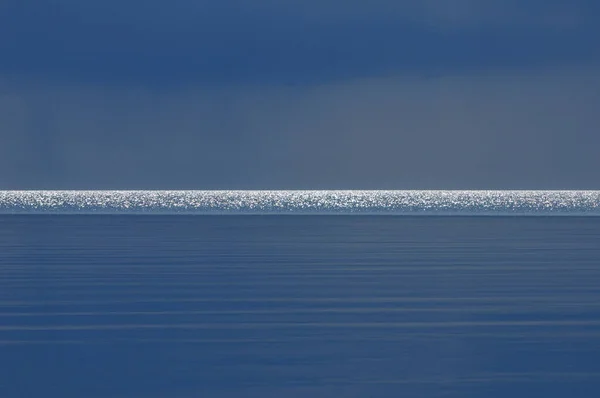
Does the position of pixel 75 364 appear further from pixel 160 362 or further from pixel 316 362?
pixel 316 362

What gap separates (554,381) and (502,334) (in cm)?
292

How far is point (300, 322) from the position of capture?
15352 millimetres

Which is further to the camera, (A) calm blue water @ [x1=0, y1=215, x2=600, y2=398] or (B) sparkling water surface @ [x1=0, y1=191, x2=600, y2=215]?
(B) sparkling water surface @ [x1=0, y1=191, x2=600, y2=215]

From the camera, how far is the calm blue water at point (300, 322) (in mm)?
11438

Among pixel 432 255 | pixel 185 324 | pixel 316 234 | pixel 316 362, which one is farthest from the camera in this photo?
pixel 316 234

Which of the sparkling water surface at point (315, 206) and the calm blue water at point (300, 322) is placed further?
the sparkling water surface at point (315, 206)

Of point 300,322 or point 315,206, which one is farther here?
point 315,206

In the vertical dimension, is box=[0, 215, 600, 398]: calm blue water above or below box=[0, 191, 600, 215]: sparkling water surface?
below

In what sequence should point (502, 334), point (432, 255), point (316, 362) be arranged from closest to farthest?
1. point (316, 362)
2. point (502, 334)
3. point (432, 255)

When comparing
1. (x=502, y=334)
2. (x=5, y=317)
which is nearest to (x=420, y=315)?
(x=502, y=334)

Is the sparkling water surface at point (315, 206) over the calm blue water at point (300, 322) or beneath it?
over

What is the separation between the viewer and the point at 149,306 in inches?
677

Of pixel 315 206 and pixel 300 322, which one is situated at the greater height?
pixel 315 206

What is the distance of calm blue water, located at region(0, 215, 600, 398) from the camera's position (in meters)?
11.4
